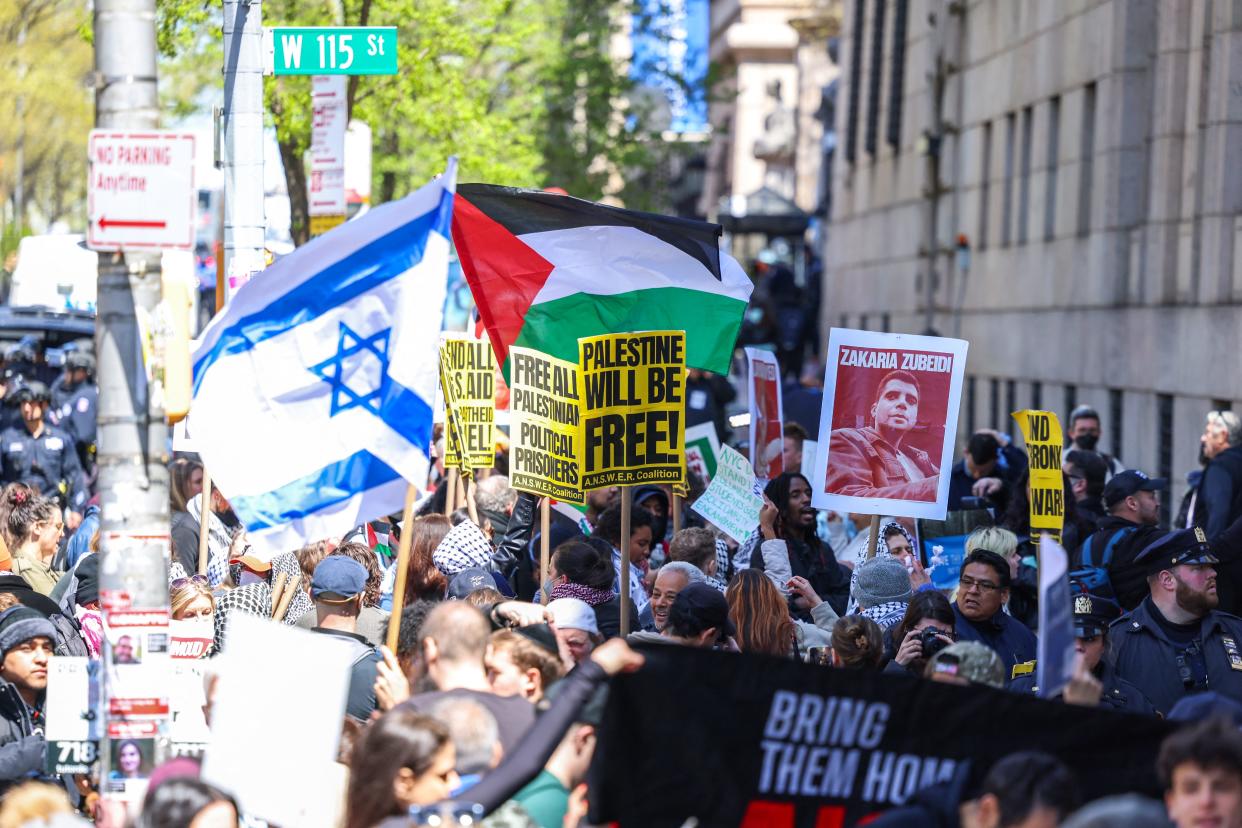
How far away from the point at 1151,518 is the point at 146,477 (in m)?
7.10

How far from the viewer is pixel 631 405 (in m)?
10.1

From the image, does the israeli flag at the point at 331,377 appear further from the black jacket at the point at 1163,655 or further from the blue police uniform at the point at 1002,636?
the black jacket at the point at 1163,655

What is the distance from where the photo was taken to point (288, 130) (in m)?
20.1

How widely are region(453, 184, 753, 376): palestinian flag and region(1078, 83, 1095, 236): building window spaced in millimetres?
15190

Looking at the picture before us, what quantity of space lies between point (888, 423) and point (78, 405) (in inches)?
395

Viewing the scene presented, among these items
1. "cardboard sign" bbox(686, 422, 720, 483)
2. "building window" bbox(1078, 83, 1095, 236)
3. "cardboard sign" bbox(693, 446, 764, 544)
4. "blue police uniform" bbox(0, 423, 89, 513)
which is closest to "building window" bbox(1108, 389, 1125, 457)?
"building window" bbox(1078, 83, 1095, 236)

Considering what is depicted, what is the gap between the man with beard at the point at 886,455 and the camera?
11.3 metres

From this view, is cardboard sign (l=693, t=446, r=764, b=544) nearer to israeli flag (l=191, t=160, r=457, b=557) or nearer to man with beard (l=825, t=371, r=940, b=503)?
man with beard (l=825, t=371, r=940, b=503)

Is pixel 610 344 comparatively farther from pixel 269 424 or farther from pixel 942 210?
pixel 942 210

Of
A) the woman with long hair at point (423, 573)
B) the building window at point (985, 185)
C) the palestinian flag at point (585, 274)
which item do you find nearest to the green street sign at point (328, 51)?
the palestinian flag at point (585, 274)

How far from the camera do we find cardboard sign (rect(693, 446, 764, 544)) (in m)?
11.8

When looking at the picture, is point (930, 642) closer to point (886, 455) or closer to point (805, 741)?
point (805, 741)

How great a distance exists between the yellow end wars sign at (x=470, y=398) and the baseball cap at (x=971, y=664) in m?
5.83

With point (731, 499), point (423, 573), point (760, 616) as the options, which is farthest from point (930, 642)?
point (731, 499)
